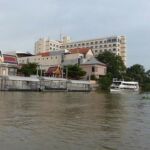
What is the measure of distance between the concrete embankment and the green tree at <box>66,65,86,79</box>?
285 inches

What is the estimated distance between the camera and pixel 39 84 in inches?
3878

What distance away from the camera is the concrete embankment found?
9038 centimetres

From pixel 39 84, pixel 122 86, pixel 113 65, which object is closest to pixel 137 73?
pixel 113 65

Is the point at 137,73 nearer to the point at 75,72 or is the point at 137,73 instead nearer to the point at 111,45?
the point at 75,72

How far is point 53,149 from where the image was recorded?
46.4 ft

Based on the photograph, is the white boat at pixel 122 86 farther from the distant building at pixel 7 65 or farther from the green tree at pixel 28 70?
the distant building at pixel 7 65

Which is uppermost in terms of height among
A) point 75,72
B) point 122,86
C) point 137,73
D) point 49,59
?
point 49,59

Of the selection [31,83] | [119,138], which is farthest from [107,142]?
[31,83]

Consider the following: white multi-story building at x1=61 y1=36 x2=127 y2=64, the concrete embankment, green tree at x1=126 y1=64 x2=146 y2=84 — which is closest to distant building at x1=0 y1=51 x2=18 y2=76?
the concrete embankment

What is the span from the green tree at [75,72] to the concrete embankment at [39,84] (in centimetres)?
725

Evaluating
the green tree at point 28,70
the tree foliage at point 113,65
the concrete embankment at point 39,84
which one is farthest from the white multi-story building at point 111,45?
the concrete embankment at point 39,84

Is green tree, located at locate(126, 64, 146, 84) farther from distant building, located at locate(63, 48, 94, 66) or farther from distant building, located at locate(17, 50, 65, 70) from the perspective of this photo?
distant building, located at locate(17, 50, 65, 70)

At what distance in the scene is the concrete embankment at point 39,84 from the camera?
9038cm

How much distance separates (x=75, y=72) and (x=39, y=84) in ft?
75.6
